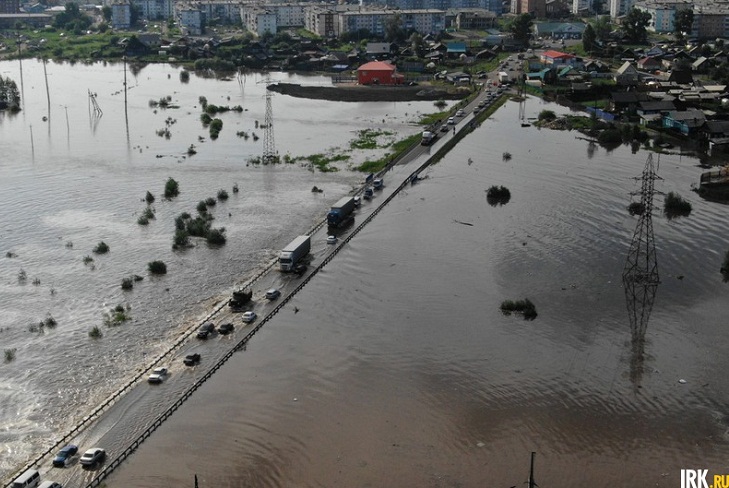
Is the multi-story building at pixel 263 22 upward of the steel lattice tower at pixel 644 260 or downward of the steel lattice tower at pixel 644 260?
upward

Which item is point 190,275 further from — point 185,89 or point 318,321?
point 185,89

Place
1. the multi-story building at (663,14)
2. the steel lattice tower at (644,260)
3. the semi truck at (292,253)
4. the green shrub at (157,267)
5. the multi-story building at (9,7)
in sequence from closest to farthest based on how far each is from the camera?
the steel lattice tower at (644,260) → the semi truck at (292,253) → the green shrub at (157,267) → the multi-story building at (663,14) → the multi-story building at (9,7)

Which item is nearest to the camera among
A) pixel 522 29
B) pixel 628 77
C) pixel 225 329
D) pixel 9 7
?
pixel 225 329

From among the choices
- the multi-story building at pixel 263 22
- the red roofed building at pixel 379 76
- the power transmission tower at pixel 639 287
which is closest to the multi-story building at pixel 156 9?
the multi-story building at pixel 263 22

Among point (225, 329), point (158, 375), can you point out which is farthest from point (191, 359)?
point (225, 329)

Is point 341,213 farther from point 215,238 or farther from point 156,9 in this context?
point 156,9

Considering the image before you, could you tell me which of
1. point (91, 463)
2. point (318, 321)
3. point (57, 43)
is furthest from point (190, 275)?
point (57, 43)

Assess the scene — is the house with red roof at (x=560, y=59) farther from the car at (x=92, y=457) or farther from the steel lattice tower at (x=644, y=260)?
the car at (x=92, y=457)
